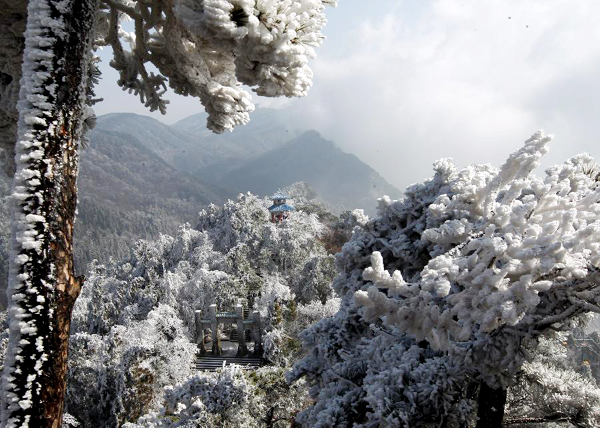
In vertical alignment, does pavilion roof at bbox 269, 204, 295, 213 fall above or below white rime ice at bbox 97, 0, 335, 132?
above

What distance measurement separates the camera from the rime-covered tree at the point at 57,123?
4.89ft

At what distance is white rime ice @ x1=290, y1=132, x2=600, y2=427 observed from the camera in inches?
75.3

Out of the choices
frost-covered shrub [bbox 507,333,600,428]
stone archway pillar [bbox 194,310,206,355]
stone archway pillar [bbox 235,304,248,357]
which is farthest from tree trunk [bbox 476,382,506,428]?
stone archway pillar [bbox 194,310,206,355]

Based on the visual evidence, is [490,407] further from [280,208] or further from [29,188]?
[280,208]

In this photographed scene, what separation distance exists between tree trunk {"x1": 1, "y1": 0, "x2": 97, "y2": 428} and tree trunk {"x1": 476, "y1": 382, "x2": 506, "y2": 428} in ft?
10.4

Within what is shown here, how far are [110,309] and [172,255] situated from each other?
534cm

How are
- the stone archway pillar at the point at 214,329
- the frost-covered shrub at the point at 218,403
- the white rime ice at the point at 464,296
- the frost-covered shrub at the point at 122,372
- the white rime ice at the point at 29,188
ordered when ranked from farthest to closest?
the stone archway pillar at the point at 214,329, the frost-covered shrub at the point at 122,372, the frost-covered shrub at the point at 218,403, the white rime ice at the point at 464,296, the white rime ice at the point at 29,188

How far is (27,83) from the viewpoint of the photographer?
1605 millimetres

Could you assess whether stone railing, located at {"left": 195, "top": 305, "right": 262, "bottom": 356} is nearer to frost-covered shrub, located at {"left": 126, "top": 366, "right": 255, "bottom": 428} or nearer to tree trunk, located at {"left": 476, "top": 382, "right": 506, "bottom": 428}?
frost-covered shrub, located at {"left": 126, "top": 366, "right": 255, "bottom": 428}

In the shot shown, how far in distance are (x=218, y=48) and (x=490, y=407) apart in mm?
3347

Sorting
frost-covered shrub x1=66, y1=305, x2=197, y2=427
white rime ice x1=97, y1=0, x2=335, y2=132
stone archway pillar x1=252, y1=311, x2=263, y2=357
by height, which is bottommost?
frost-covered shrub x1=66, y1=305, x2=197, y2=427

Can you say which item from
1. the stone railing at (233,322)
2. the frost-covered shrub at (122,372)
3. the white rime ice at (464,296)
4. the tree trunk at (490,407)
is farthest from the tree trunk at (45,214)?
the stone railing at (233,322)

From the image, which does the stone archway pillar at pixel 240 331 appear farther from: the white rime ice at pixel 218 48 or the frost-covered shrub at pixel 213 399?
the white rime ice at pixel 218 48

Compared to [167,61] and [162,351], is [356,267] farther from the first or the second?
[162,351]
